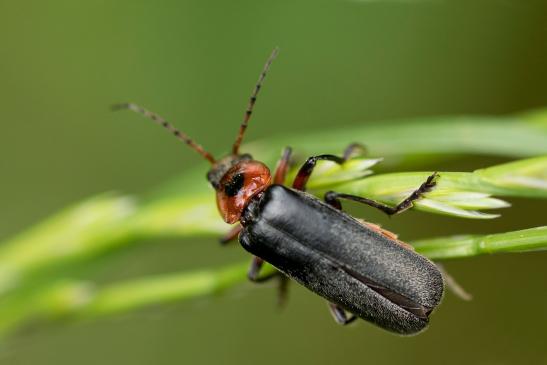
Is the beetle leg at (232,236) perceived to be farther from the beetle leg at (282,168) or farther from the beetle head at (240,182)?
the beetle leg at (282,168)

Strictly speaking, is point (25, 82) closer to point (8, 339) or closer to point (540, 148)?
point (8, 339)

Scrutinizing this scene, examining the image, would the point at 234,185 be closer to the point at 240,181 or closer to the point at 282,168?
the point at 240,181

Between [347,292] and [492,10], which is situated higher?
[492,10]

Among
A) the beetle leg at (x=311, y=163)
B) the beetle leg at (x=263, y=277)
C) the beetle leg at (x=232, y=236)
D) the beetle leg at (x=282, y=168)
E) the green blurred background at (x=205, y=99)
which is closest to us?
the beetle leg at (x=311, y=163)

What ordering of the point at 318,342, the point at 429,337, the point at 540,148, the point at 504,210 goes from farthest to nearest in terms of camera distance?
the point at 318,342 → the point at 429,337 → the point at 504,210 → the point at 540,148

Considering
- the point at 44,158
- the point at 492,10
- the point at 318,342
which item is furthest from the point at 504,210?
A: the point at 44,158

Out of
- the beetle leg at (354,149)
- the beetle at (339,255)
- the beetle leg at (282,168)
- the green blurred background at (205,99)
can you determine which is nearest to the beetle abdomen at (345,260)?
the beetle at (339,255)
